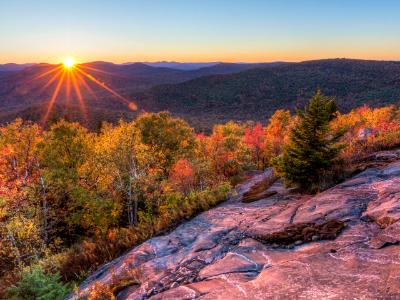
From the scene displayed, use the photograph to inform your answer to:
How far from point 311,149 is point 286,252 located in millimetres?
4682

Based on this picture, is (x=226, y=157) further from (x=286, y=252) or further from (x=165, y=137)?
(x=286, y=252)

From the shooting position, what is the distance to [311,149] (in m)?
10.5

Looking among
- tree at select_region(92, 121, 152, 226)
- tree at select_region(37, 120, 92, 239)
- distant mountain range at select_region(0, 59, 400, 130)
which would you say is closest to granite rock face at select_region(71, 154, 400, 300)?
tree at select_region(92, 121, 152, 226)

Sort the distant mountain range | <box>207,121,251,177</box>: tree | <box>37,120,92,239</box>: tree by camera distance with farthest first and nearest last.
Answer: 1. the distant mountain range
2. <box>207,121,251,177</box>: tree
3. <box>37,120,92,239</box>: tree

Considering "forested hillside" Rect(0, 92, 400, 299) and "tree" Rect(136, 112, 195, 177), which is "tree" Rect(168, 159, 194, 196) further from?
"tree" Rect(136, 112, 195, 177)

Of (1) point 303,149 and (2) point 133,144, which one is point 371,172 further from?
(2) point 133,144

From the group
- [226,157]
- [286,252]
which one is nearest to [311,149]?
[286,252]

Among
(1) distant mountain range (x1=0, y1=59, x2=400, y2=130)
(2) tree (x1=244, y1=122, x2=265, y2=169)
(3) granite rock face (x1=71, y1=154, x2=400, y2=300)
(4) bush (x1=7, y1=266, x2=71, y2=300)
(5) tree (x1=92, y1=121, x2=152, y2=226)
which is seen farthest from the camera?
(1) distant mountain range (x1=0, y1=59, x2=400, y2=130)

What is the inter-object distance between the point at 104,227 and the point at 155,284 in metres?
16.5

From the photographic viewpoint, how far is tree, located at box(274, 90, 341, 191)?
10.4 m

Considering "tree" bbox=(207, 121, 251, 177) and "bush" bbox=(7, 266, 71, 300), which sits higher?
"bush" bbox=(7, 266, 71, 300)

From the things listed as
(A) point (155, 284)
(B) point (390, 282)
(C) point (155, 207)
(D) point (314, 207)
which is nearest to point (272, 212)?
(D) point (314, 207)

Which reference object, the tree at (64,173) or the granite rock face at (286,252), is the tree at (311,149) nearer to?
the granite rock face at (286,252)

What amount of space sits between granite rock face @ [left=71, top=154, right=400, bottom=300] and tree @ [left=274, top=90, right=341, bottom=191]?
2.60 ft
